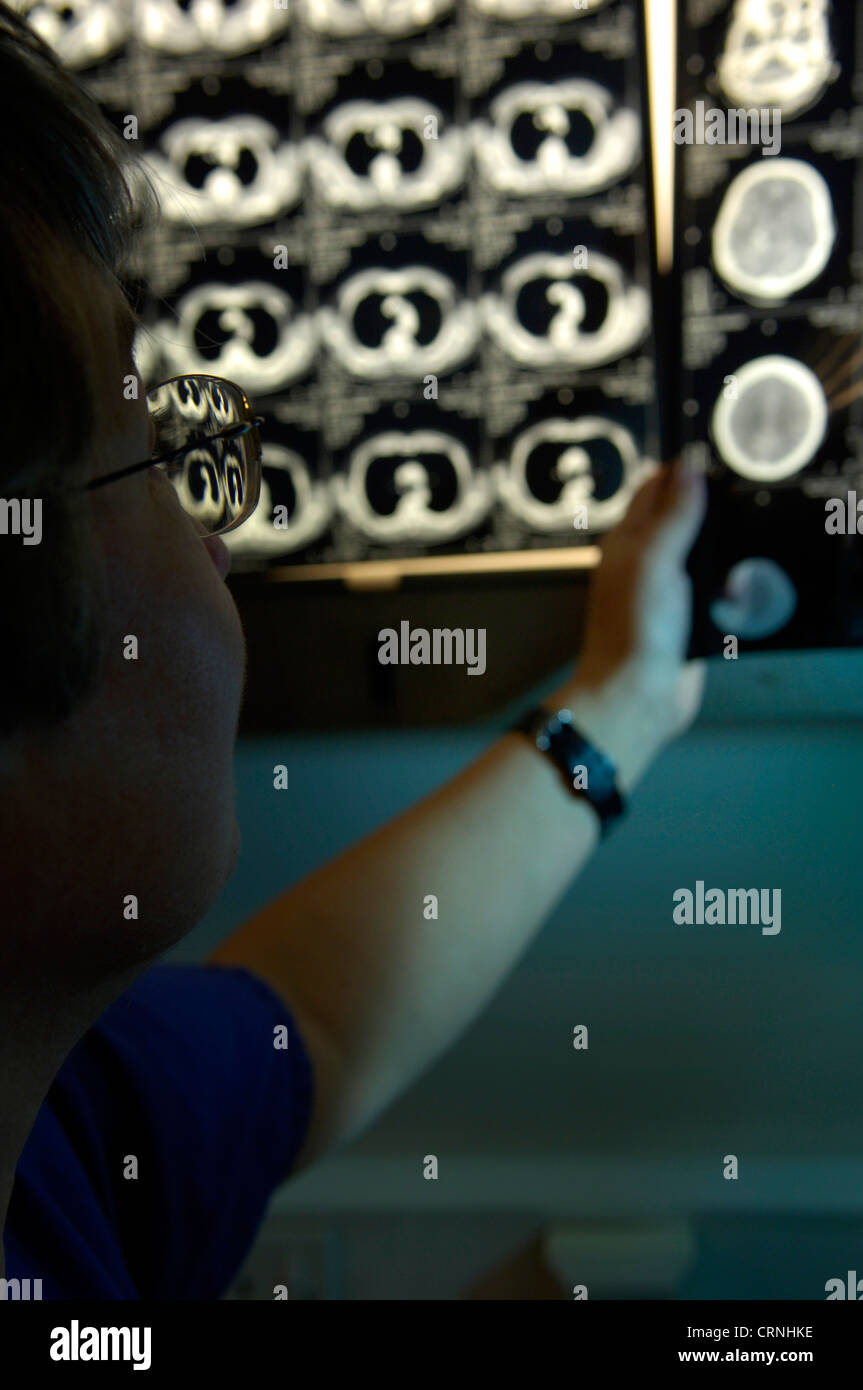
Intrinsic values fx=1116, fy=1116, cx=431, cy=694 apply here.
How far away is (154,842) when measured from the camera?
0.46m

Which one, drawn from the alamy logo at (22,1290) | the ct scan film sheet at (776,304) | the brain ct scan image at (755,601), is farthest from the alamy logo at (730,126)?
the alamy logo at (22,1290)

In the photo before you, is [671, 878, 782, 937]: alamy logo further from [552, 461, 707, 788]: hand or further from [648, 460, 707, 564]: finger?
[648, 460, 707, 564]: finger

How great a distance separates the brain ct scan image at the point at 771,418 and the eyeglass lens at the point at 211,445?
1.03ft

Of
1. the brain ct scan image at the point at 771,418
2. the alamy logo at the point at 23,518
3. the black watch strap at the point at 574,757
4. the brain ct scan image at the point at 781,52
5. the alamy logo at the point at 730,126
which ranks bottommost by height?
the black watch strap at the point at 574,757

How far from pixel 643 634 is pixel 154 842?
38 centimetres

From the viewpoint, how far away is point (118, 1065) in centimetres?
64

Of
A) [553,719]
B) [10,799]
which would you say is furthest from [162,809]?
[553,719]

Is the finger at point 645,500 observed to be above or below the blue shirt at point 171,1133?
above

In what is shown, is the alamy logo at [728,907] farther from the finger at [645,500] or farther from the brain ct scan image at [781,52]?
the brain ct scan image at [781,52]

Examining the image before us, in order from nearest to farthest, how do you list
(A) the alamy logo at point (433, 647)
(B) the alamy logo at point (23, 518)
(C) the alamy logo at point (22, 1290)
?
(B) the alamy logo at point (23, 518) → (C) the alamy logo at point (22, 1290) → (A) the alamy logo at point (433, 647)

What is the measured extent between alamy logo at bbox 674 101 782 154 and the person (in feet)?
0.65

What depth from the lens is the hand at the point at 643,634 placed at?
710mm

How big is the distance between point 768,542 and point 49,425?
1.51 feet
